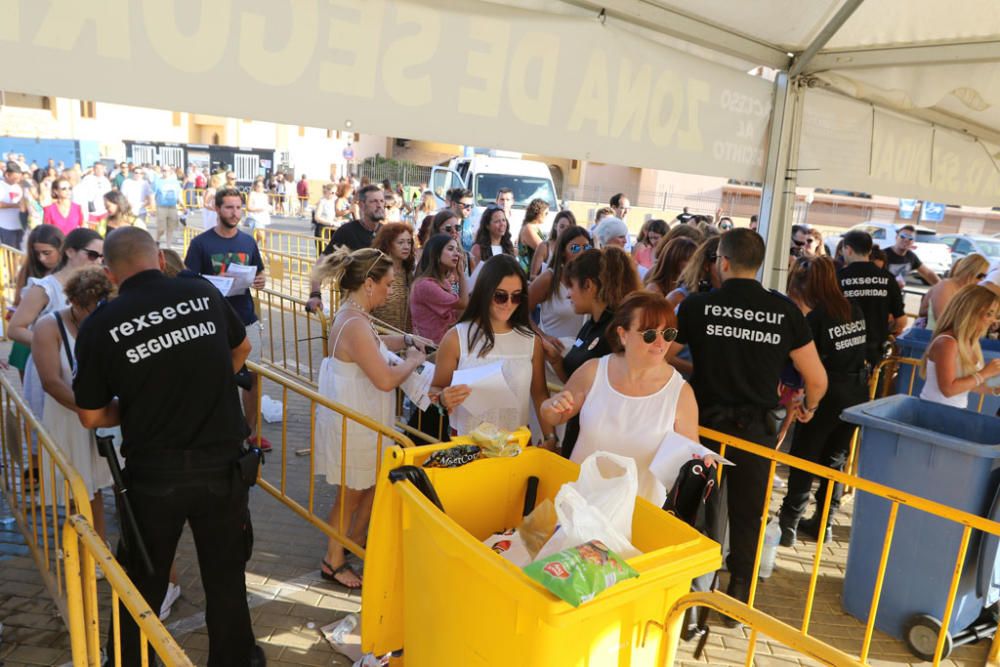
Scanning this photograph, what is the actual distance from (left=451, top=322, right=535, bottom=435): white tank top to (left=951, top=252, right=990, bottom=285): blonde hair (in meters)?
5.03

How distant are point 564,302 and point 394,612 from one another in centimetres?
297

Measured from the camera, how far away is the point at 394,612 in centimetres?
244

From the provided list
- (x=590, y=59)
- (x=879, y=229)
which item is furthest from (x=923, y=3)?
(x=879, y=229)

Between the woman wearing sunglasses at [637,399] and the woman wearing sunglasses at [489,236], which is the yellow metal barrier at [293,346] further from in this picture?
the woman wearing sunglasses at [637,399]

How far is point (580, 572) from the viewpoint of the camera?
5.50ft

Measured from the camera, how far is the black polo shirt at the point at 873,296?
5.85 m

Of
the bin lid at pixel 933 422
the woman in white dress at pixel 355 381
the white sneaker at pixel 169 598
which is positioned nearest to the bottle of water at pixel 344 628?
the woman in white dress at pixel 355 381

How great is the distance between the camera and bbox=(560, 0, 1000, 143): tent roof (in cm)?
388

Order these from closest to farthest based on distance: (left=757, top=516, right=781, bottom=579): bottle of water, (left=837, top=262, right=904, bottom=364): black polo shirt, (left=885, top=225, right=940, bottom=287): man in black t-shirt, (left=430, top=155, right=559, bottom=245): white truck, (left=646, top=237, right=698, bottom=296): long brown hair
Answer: (left=757, top=516, right=781, bottom=579): bottle of water → (left=646, top=237, right=698, bottom=296): long brown hair → (left=837, top=262, right=904, bottom=364): black polo shirt → (left=885, top=225, right=940, bottom=287): man in black t-shirt → (left=430, top=155, right=559, bottom=245): white truck

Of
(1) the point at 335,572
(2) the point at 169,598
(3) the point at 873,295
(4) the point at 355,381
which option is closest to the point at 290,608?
(1) the point at 335,572

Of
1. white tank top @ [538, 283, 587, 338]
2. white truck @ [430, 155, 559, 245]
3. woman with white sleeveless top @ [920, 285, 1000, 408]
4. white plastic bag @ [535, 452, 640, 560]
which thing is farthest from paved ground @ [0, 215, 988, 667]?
white truck @ [430, 155, 559, 245]

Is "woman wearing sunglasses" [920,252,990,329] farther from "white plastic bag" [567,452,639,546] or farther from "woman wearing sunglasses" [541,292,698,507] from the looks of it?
"white plastic bag" [567,452,639,546]

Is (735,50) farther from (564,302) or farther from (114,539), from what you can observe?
(114,539)

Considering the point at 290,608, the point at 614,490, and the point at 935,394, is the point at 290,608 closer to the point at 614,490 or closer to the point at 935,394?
the point at 614,490
